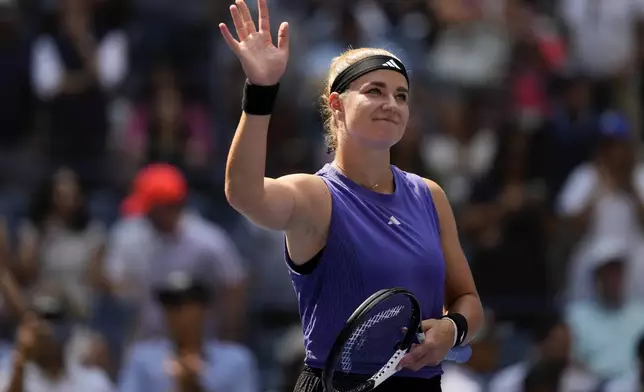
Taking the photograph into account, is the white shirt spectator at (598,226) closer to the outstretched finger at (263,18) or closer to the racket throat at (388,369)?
the racket throat at (388,369)

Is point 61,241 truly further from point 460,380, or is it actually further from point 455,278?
point 455,278

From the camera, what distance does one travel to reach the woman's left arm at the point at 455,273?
179 inches

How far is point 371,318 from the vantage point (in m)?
4.14

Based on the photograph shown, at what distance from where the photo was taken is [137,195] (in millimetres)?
9273

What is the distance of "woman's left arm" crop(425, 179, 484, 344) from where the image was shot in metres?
4.55

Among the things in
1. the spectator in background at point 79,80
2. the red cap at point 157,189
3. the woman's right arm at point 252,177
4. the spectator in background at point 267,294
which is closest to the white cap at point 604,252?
the spectator in background at point 267,294

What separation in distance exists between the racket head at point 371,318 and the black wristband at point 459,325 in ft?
0.60

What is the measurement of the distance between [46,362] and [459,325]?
3.88 meters

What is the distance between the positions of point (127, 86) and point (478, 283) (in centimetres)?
312

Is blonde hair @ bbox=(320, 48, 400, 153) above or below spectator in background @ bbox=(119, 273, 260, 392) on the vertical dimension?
above

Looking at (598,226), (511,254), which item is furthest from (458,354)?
(598,226)

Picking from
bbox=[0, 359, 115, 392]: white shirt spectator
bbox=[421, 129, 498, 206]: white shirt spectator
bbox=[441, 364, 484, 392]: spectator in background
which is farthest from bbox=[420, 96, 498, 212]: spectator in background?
bbox=[0, 359, 115, 392]: white shirt spectator

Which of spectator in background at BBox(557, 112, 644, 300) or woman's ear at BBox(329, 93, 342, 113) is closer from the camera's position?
woman's ear at BBox(329, 93, 342, 113)

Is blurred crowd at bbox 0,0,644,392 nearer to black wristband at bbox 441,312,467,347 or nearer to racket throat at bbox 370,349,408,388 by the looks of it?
black wristband at bbox 441,312,467,347
